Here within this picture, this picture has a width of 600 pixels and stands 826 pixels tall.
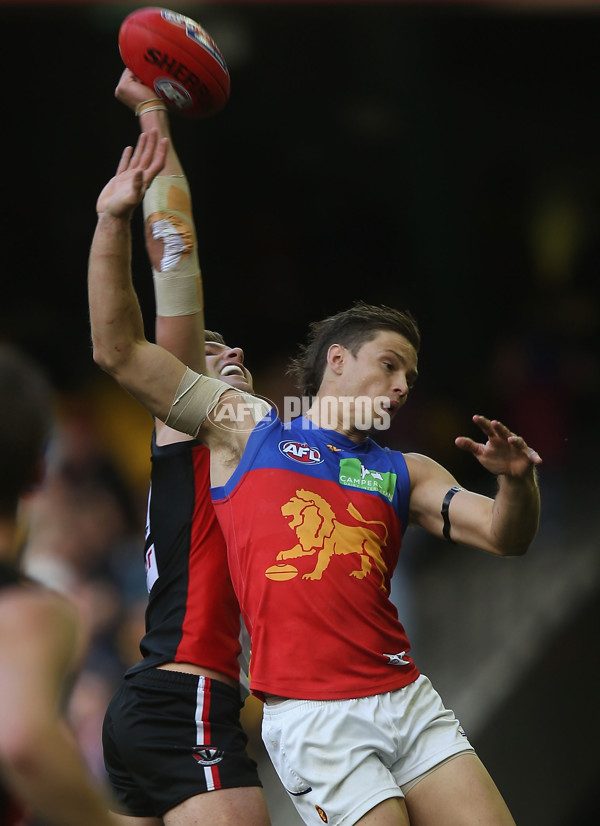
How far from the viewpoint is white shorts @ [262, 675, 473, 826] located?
2.45 m

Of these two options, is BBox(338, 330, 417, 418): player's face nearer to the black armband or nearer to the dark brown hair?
the dark brown hair

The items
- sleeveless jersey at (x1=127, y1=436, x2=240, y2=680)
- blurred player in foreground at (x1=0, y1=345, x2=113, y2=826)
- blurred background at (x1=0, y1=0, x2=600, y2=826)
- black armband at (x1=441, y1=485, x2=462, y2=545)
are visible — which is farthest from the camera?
blurred background at (x1=0, y1=0, x2=600, y2=826)

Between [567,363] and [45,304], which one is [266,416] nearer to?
[45,304]

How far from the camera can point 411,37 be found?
8.29 metres

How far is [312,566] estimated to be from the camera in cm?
263

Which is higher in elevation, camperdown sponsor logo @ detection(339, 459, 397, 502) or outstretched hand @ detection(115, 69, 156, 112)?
outstretched hand @ detection(115, 69, 156, 112)

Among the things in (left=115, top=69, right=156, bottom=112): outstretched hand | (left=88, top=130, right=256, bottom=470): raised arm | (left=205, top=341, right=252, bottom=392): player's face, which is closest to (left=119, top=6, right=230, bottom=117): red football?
(left=115, top=69, right=156, bottom=112): outstretched hand

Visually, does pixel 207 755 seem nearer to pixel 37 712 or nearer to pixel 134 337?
pixel 134 337

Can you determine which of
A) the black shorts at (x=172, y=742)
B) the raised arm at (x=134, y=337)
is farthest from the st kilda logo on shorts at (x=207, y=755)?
the raised arm at (x=134, y=337)

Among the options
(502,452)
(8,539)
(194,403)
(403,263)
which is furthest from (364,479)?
(403,263)

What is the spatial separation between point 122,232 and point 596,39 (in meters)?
7.24

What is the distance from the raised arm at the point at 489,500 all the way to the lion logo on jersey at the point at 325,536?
27cm

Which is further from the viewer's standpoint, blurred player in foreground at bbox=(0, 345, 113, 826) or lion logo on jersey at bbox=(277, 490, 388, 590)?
lion logo on jersey at bbox=(277, 490, 388, 590)

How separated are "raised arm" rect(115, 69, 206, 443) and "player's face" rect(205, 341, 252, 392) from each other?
0.17 meters
